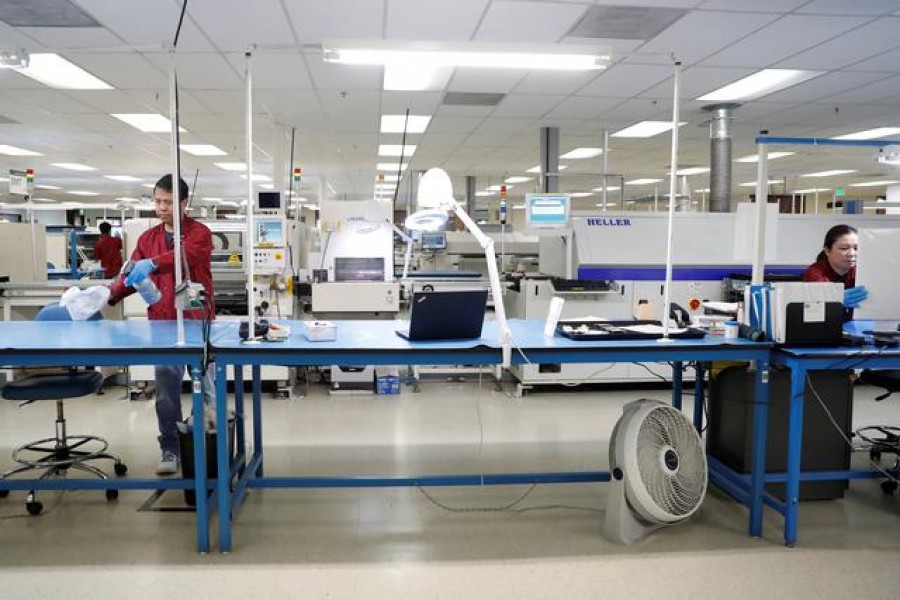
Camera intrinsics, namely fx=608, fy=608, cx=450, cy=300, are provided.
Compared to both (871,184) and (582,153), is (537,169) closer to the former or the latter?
(582,153)

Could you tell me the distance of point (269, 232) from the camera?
495cm

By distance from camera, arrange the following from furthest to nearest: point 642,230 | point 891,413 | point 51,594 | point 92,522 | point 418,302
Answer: point 642,230, point 891,413, point 92,522, point 418,302, point 51,594

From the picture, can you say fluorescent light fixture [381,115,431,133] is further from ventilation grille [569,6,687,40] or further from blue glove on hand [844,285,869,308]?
blue glove on hand [844,285,869,308]

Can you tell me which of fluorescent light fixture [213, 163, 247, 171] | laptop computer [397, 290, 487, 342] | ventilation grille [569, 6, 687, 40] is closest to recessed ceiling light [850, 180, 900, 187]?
ventilation grille [569, 6, 687, 40]

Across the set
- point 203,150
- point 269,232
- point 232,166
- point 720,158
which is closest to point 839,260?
point 720,158

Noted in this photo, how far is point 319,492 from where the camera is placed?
3.12 meters

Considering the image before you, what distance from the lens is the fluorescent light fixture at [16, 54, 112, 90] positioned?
15.8 feet

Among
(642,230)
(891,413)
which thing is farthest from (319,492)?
(891,413)

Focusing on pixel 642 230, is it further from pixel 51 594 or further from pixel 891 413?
pixel 51 594

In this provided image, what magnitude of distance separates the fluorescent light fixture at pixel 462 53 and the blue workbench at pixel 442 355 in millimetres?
1130

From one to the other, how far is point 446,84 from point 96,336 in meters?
3.84

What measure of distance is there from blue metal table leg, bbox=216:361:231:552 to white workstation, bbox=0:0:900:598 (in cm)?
1

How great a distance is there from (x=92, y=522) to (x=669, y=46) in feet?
15.2

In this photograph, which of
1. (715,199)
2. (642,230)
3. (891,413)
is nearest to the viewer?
(891,413)
